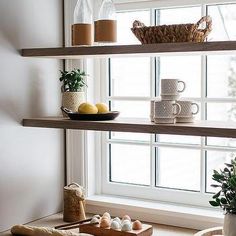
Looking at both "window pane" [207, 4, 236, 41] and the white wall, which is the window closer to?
"window pane" [207, 4, 236, 41]

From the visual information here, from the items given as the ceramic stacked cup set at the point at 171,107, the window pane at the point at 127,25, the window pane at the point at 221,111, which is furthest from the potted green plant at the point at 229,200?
the window pane at the point at 127,25

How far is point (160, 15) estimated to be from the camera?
2.34 m

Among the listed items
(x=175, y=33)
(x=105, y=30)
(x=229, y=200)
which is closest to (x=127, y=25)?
(x=105, y=30)

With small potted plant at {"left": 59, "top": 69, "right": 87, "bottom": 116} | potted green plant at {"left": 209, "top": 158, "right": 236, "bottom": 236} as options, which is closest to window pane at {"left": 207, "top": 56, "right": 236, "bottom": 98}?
potted green plant at {"left": 209, "top": 158, "right": 236, "bottom": 236}

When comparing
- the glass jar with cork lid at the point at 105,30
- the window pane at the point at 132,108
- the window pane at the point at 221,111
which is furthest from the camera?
the window pane at the point at 132,108

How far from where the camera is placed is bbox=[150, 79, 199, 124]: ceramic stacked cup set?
6.50 feet

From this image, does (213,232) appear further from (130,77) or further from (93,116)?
(130,77)

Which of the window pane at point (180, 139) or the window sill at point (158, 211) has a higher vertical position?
the window pane at point (180, 139)

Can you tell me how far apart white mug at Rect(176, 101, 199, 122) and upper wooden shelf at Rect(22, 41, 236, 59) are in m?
0.21

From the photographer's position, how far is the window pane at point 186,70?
2281mm

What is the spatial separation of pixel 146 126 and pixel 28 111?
618mm

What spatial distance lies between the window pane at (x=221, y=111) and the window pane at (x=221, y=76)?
0.04 m

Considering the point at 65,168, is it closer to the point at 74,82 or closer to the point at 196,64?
the point at 74,82

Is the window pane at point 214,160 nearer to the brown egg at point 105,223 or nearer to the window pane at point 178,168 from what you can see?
the window pane at point 178,168
